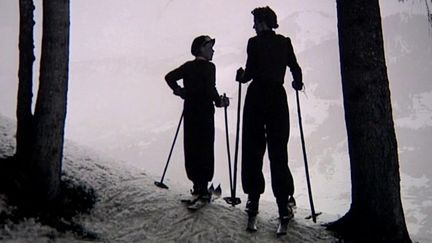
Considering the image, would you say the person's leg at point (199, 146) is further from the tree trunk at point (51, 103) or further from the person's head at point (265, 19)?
the tree trunk at point (51, 103)

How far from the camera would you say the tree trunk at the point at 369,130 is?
4980 millimetres

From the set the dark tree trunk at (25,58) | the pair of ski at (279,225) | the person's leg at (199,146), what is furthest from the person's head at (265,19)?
the dark tree trunk at (25,58)

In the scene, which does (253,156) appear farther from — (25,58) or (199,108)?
(25,58)

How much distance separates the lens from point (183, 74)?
21.1 feet

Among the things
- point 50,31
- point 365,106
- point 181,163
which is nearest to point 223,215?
point 365,106

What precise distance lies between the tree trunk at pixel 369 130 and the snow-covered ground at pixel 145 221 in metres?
0.61

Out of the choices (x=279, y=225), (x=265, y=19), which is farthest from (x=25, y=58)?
(x=279, y=225)

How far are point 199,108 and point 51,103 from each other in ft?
7.24

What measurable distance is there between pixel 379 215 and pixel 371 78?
1690mm

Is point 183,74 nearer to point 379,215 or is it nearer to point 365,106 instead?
point 365,106

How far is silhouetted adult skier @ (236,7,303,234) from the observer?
535 centimetres

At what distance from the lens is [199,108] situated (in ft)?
20.7

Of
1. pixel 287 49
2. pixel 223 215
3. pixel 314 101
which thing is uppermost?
pixel 314 101

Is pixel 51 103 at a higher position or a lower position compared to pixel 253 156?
higher
